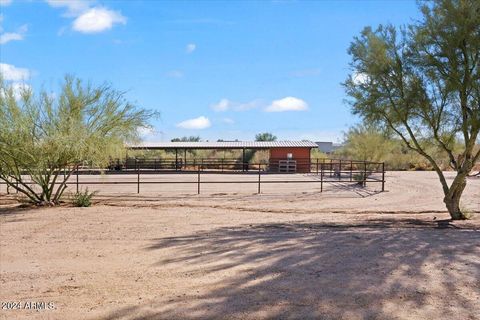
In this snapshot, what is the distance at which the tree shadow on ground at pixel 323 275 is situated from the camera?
17.7 ft

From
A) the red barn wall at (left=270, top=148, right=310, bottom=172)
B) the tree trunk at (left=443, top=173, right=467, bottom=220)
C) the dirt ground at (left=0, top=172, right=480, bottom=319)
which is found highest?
the red barn wall at (left=270, top=148, right=310, bottom=172)

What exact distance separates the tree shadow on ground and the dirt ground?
2cm

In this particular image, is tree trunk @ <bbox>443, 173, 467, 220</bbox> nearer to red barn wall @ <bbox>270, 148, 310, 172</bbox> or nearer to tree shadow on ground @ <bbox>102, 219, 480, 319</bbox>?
tree shadow on ground @ <bbox>102, 219, 480, 319</bbox>

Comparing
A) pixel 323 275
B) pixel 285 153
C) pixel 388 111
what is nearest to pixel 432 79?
pixel 388 111

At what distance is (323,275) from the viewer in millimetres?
6883

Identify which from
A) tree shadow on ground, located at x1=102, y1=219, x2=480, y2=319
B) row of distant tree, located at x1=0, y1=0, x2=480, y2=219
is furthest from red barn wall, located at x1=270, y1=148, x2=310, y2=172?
tree shadow on ground, located at x1=102, y1=219, x2=480, y2=319

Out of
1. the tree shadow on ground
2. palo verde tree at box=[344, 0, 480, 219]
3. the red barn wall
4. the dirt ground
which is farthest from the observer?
the red barn wall

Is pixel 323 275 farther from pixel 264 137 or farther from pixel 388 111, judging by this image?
pixel 264 137

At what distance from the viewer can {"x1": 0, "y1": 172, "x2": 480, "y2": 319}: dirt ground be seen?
5516 mm

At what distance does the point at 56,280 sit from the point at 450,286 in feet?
18.0

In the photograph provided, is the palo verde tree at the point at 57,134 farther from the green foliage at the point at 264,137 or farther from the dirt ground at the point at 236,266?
the green foliage at the point at 264,137

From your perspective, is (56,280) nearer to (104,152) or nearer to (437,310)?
(437,310)

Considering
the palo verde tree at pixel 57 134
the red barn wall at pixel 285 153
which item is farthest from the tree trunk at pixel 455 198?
the red barn wall at pixel 285 153

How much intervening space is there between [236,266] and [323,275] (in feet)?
4.63
